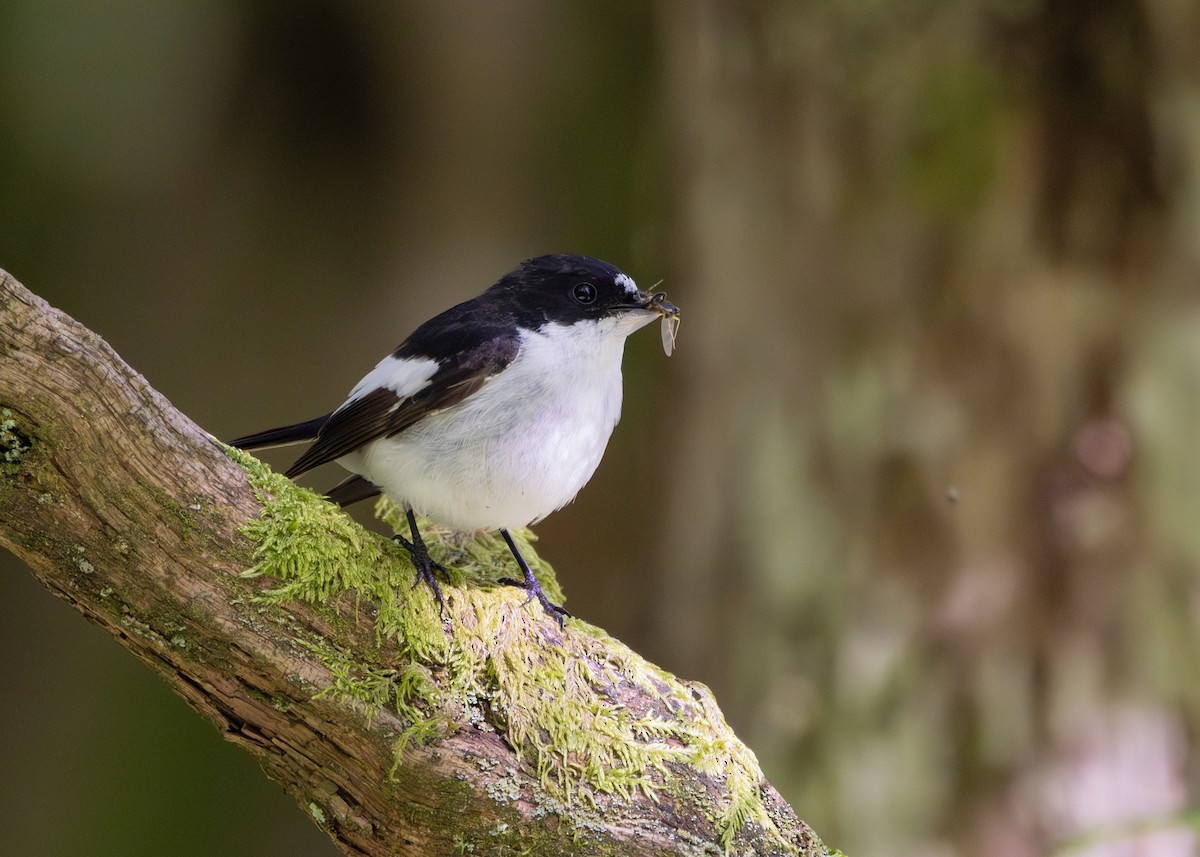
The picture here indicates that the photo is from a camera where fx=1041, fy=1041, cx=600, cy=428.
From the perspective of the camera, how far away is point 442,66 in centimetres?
445

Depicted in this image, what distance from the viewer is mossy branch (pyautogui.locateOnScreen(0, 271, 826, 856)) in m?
1.66

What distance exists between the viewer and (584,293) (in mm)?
2416

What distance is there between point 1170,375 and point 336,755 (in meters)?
2.73

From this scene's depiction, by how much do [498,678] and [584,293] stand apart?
0.91m

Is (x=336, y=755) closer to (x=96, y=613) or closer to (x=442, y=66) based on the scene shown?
(x=96, y=613)

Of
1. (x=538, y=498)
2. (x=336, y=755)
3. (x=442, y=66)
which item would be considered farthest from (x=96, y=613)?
(x=442, y=66)

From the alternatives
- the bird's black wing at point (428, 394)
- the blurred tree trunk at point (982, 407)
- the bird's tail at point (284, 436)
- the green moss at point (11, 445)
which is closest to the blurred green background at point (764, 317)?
the blurred tree trunk at point (982, 407)

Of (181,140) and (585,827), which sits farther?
(181,140)

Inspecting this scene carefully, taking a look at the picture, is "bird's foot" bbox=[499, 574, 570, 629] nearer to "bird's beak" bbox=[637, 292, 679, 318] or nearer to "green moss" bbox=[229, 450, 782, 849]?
"green moss" bbox=[229, 450, 782, 849]

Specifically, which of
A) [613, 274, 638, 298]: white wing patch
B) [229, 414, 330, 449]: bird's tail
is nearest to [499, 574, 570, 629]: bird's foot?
[229, 414, 330, 449]: bird's tail

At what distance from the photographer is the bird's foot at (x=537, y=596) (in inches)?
90.4

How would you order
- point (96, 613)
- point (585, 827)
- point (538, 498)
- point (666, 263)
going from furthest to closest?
1. point (666, 263)
2. point (538, 498)
3. point (585, 827)
4. point (96, 613)

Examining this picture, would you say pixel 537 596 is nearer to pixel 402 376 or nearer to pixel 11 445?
A: pixel 402 376

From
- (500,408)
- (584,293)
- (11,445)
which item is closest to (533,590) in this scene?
(500,408)
